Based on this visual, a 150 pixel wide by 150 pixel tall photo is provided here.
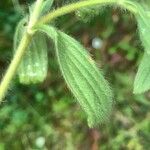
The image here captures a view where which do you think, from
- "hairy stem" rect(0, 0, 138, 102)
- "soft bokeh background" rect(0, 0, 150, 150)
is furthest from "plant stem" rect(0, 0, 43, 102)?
"soft bokeh background" rect(0, 0, 150, 150)

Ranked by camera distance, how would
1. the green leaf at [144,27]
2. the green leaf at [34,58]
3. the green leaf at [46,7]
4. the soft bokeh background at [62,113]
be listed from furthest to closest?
the soft bokeh background at [62,113], the green leaf at [34,58], the green leaf at [46,7], the green leaf at [144,27]

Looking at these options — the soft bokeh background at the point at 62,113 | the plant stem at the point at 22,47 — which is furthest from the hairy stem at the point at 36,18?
the soft bokeh background at the point at 62,113

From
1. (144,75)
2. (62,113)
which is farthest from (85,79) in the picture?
(62,113)

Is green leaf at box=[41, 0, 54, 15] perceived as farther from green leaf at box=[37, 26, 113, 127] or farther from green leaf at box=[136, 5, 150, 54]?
green leaf at box=[136, 5, 150, 54]

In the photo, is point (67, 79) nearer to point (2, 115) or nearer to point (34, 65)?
point (34, 65)

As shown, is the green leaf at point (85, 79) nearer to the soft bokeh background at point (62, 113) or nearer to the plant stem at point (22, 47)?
the plant stem at point (22, 47)

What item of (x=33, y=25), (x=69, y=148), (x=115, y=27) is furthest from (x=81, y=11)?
(x=115, y=27)
